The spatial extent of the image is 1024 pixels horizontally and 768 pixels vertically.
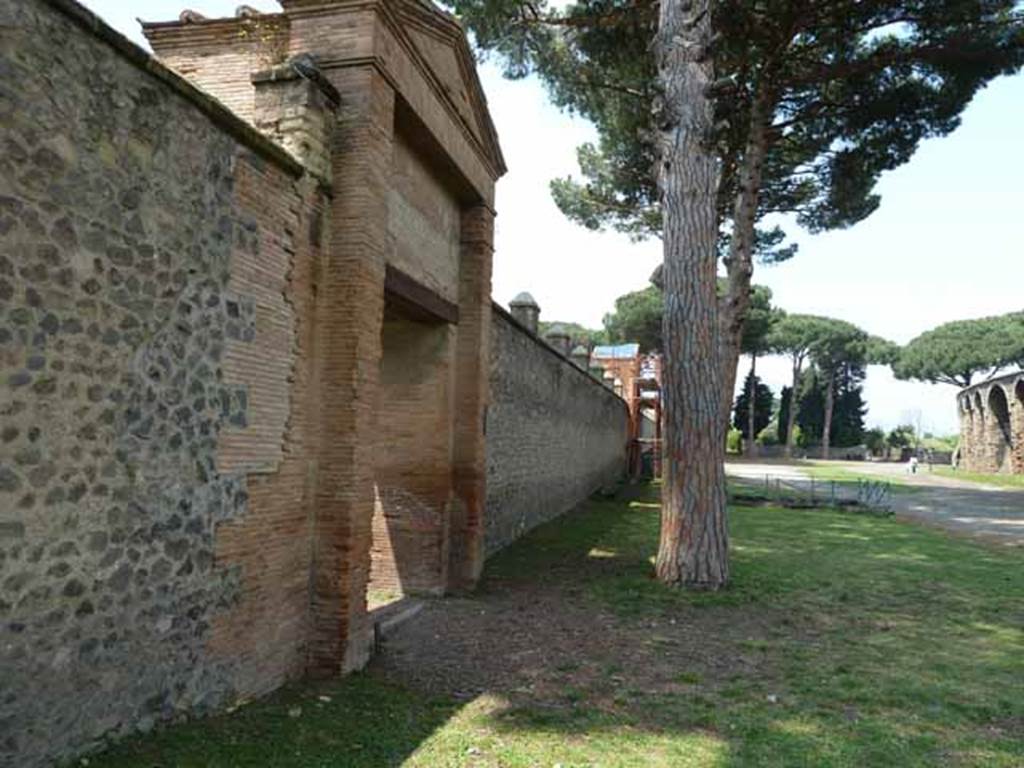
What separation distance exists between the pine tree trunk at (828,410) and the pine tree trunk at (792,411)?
2.31 meters

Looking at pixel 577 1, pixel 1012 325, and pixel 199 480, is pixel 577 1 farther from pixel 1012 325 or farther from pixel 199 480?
pixel 1012 325

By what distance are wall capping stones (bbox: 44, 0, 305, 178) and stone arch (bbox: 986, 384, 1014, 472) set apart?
4419cm

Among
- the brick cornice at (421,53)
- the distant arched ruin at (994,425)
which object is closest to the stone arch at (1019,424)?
the distant arched ruin at (994,425)

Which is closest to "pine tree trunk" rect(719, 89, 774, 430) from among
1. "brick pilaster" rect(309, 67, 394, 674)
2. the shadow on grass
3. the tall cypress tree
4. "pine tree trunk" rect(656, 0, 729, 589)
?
the tall cypress tree

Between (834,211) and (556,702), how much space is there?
13241 mm

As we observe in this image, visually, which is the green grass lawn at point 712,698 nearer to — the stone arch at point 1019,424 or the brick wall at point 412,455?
the brick wall at point 412,455

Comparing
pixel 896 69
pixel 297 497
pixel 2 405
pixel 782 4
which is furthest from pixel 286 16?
pixel 896 69

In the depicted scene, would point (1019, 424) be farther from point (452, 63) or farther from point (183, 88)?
point (183, 88)

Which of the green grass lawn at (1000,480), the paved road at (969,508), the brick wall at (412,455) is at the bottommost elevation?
the paved road at (969,508)

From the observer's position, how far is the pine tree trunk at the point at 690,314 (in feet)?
27.6

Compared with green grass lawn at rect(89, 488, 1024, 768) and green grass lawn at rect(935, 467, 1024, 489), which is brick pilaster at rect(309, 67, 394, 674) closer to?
green grass lawn at rect(89, 488, 1024, 768)

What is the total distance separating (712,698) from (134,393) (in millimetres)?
4013

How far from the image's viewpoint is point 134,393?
3426 mm

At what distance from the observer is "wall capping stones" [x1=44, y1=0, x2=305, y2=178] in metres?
3.00
